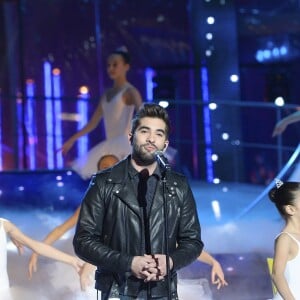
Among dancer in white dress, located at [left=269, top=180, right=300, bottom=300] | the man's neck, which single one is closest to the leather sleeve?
the man's neck

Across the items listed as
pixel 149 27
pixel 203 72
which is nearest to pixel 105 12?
pixel 149 27

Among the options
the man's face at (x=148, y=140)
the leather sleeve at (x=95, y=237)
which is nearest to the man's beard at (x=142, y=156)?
the man's face at (x=148, y=140)

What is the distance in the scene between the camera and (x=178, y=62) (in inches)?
391

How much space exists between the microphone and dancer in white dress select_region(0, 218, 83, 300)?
5.50 feet

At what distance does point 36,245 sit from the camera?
16.6 ft

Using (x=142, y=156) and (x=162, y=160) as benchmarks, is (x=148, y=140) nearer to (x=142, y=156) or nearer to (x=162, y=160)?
(x=142, y=156)

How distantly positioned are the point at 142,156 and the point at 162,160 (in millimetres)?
183

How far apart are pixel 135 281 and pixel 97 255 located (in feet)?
0.57

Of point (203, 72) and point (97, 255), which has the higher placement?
point (203, 72)

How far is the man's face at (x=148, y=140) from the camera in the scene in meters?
3.30

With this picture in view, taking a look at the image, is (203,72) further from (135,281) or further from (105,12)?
(135,281)

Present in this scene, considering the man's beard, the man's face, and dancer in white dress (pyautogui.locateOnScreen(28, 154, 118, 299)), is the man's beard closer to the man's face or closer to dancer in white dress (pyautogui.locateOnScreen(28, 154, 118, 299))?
the man's face

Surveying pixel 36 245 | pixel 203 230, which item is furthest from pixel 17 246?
pixel 203 230

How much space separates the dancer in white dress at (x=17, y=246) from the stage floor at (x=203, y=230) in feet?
0.97
